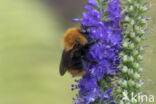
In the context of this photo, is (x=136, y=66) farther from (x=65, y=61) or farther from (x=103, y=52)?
(x=65, y=61)

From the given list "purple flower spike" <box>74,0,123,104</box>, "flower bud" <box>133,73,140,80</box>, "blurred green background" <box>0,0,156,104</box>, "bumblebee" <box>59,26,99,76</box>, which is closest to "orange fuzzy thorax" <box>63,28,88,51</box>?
"bumblebee" <box>59,26,99,76</box>

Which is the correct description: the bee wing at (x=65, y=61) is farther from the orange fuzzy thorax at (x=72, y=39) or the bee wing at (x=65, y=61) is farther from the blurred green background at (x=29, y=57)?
the blurred green background at (x=29, y=57)

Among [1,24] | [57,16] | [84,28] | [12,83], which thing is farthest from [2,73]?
[84,28]

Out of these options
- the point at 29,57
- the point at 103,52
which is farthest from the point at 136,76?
the point at 29,57

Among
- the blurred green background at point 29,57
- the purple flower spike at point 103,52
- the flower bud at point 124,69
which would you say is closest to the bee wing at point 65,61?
the purple flower spike at point 103,52

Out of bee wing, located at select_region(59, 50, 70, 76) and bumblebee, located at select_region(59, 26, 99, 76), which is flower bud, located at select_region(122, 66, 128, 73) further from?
bee wing, located at select_region(59, 50, 70, 76)

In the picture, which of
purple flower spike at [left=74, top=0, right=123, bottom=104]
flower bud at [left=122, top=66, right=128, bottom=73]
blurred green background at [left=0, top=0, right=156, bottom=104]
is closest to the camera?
flower bud at [left=122, top=66, right=128, bottom=73]

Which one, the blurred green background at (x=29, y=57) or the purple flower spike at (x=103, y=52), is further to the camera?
the blurred green background at (x=29, y=57)
